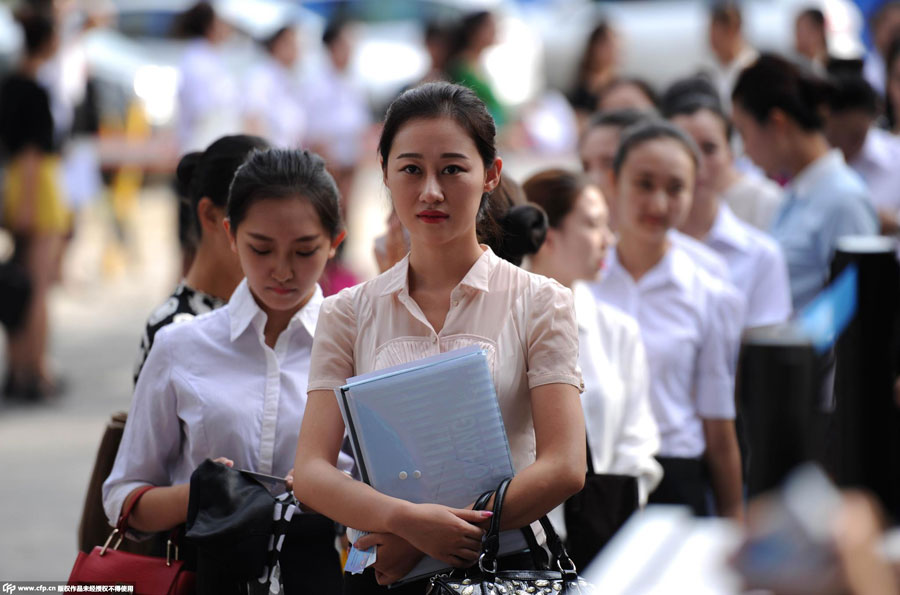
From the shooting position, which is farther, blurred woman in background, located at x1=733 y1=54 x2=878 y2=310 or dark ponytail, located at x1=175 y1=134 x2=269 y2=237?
blurred woman in background, located at x1=733 y1=54 x2=878 y2=310

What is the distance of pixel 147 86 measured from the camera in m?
14.6

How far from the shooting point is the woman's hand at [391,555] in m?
2.15

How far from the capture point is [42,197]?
7.08 meters

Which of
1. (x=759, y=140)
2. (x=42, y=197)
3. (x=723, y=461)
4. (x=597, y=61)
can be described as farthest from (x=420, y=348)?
(x=597, y=61)

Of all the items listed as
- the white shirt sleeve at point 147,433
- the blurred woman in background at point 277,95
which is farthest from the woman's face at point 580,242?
the blurred woman in background at point 277,95

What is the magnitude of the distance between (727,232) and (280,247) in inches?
90.1

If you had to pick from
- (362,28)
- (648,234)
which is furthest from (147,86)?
(648,234)

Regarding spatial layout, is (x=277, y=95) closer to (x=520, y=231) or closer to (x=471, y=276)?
(x=520, y=231)

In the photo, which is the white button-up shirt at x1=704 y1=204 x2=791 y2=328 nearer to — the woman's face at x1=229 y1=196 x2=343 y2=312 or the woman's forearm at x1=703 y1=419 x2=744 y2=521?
the woman's forearm at x1=703 y1=419 x2=744 y2=521

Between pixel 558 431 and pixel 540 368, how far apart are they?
0.13 metres

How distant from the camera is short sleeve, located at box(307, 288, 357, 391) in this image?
2.30m

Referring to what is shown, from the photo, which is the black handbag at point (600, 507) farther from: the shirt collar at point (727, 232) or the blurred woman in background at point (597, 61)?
the blurred woman in background at point (597, 61)

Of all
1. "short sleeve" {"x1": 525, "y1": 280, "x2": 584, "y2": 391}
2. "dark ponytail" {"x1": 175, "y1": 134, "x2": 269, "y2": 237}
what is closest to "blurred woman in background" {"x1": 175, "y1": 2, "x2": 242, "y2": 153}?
"dark ponytail" {"x1": 175, "y1": 134, "x2": 269, "y2": 237}

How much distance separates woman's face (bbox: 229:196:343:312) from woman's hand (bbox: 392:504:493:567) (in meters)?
0.83
